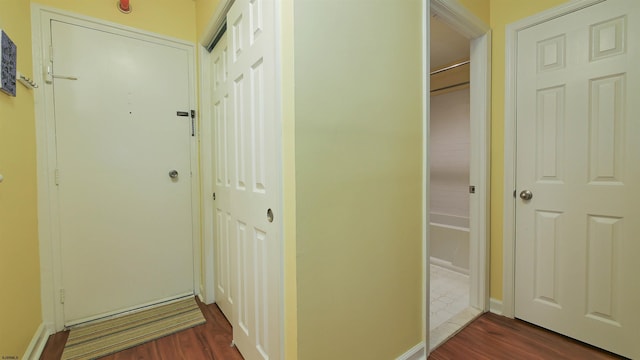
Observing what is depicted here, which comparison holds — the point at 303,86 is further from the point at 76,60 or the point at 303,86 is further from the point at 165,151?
the point at 76,60

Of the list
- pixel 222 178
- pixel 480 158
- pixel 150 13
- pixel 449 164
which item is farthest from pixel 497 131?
pixel 150 13

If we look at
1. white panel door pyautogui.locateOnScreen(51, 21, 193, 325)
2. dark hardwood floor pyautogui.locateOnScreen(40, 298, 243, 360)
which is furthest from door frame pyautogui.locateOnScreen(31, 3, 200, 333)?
dark hardwood floor pyautogui.locateOnScreen(40, 298, 243, 360)

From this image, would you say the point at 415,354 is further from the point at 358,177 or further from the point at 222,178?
the point at 222,178

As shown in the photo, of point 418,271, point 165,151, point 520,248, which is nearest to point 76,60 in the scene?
point 165,151

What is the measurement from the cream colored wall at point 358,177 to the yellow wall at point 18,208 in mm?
1402

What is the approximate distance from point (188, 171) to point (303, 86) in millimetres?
1517

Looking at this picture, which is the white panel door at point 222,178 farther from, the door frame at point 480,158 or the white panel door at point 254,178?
the door frame at point 480,158

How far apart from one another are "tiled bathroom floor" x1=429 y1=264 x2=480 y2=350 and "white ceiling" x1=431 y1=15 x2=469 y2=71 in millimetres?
2299

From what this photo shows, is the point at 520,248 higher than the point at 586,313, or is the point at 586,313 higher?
the point at 520,248

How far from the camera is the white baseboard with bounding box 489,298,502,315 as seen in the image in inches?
74.5

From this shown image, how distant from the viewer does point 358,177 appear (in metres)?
1.16

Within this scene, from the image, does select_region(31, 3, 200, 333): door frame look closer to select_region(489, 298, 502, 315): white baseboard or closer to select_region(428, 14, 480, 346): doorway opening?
select_region(428, 14, 480, 346): doorway opening

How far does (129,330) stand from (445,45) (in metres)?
3.63

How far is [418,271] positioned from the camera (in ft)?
4.72
